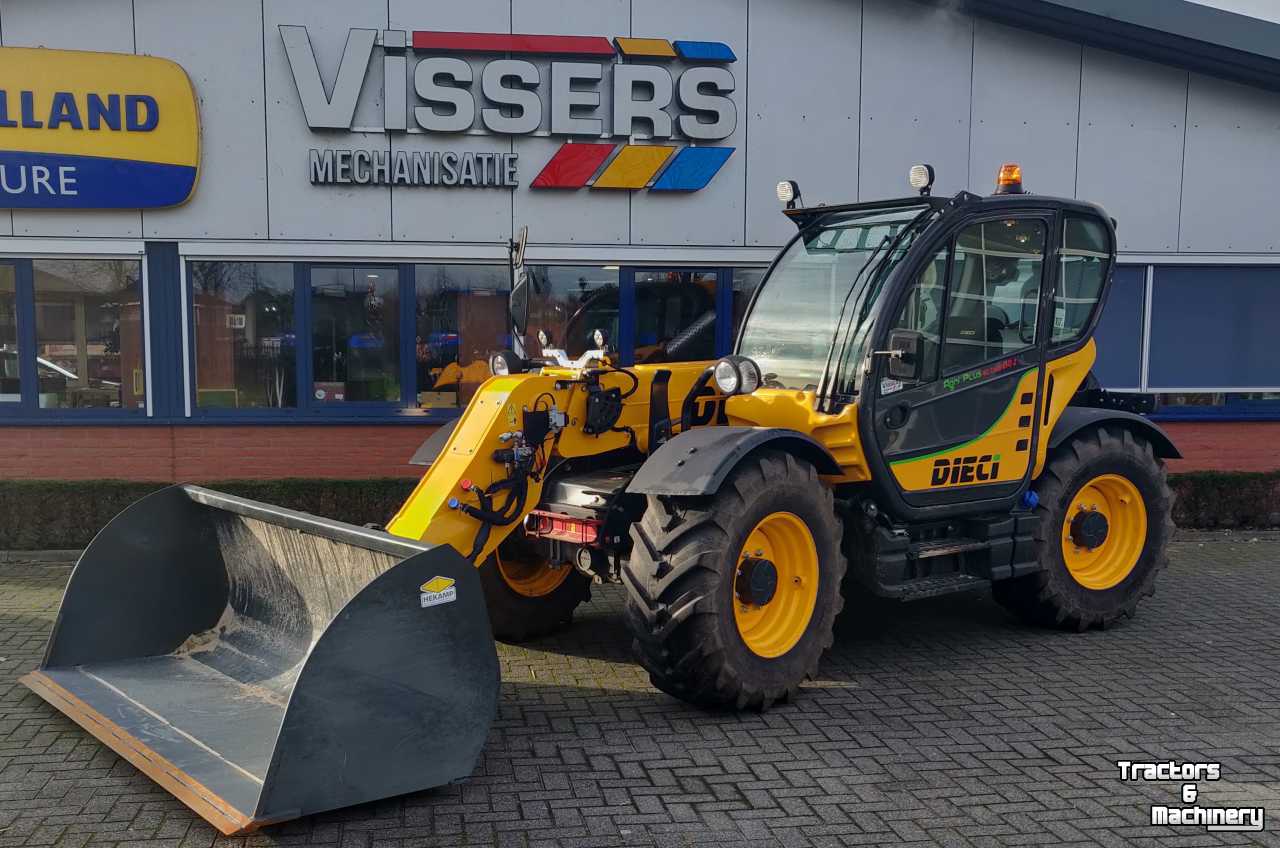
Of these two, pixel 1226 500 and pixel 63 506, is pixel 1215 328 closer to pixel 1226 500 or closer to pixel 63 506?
pixel 1226 500

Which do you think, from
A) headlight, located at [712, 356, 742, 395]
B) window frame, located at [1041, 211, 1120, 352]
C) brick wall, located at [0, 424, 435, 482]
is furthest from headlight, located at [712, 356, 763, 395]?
brick wall, located at [0, 424, 435, 482]

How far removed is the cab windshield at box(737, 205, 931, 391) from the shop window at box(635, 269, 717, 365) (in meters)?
3.54

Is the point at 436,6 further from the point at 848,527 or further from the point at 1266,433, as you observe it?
the point at 1266,433

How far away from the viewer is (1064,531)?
260 inches

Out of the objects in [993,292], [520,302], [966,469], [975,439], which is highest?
[993,292]

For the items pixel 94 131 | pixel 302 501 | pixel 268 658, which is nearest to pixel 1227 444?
pixel 302 501

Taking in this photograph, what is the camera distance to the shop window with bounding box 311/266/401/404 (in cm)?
962

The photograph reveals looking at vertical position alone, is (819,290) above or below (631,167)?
below

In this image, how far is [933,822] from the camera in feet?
13.1

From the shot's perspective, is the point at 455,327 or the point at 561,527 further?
the point at 455,327

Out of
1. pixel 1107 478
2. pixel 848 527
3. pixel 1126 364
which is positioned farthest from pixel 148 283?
pixel 1126 364

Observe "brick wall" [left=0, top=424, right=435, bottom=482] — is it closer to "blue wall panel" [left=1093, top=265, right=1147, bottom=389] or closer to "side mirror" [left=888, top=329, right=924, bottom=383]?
"side mirror" [left=888, top=329, right=924, bottom=383]

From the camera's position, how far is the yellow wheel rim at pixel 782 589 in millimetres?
5215

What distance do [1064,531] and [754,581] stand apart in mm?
2559
